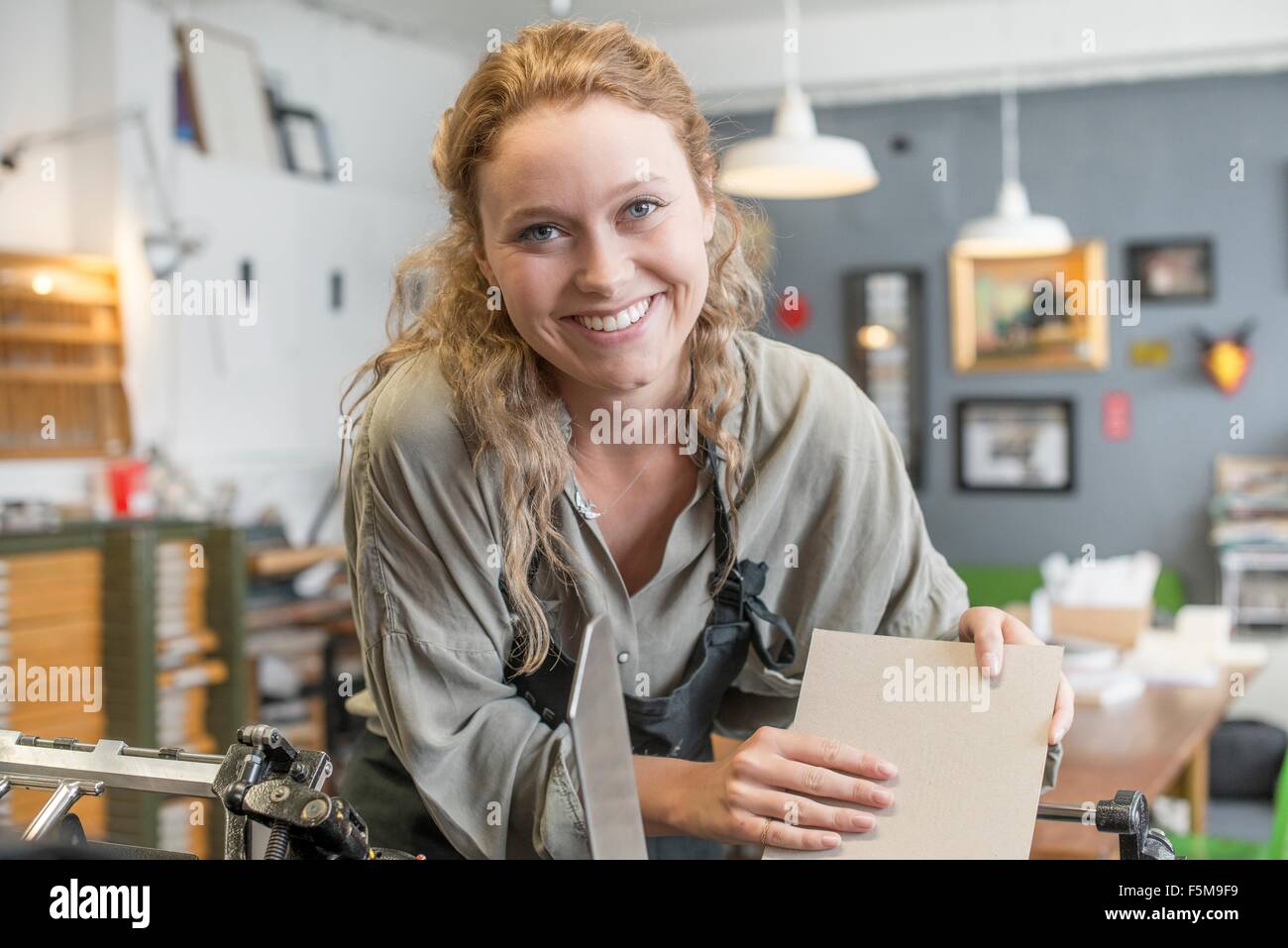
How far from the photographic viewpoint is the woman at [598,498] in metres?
1.15

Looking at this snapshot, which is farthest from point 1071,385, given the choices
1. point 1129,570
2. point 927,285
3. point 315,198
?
point 315,198

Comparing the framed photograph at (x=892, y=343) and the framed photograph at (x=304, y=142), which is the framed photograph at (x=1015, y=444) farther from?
the framed photograph at (x=304, y=142)

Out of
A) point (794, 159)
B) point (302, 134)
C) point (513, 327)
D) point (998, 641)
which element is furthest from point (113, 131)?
point (998, 641)

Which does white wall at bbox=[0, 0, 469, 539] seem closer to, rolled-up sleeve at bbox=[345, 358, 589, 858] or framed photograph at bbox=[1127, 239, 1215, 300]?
rolled-up sleeve at bbox=[345, 358, 589, 858]

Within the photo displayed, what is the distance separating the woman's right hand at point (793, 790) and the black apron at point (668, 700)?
0.87 feet

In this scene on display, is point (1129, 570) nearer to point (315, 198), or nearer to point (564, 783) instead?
point (564, 783)

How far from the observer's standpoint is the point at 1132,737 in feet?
8.66

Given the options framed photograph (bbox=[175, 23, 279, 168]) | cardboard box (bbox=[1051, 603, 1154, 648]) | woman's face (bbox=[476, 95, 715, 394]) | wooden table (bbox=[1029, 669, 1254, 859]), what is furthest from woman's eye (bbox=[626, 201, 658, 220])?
framed photograph (bbox=[175, 23, 279, 168])

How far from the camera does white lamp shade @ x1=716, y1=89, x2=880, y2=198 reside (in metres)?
3.23

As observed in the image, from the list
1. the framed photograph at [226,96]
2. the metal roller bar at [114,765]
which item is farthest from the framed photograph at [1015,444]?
the metal roller bar at [114,765]

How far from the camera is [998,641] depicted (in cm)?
103

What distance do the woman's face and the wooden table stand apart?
3.47 ft

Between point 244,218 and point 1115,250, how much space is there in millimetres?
3952
